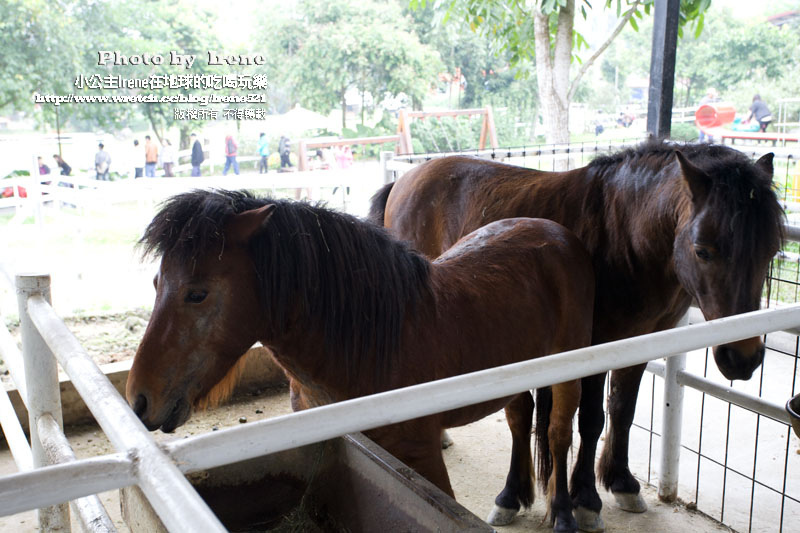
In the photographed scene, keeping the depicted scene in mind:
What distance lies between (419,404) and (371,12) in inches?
832

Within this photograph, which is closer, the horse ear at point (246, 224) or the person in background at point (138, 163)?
the horse ear at point (246, 224)

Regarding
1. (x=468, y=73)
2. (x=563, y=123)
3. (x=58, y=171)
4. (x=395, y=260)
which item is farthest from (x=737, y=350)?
(x=468, y=73)

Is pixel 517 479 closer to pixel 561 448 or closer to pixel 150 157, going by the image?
pixel 561 448

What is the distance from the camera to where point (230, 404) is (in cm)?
427

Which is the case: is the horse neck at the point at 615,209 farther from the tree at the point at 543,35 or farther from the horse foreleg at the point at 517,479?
the tree at the point at 543,35

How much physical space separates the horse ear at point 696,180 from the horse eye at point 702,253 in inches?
7.5

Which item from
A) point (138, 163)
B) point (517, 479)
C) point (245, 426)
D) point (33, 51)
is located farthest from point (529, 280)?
point (33, 51)

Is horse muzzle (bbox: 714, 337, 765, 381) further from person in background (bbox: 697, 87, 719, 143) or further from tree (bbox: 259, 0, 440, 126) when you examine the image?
tree (bbox: 259, 0, 440, 126)

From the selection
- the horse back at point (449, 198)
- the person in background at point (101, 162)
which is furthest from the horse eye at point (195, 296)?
the person in background at point (101, 162)

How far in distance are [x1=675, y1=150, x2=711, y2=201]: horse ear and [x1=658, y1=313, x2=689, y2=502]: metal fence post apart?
1051mm

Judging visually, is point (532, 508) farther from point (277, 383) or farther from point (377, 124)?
point (377, 124)

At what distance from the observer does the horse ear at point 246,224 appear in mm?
1857

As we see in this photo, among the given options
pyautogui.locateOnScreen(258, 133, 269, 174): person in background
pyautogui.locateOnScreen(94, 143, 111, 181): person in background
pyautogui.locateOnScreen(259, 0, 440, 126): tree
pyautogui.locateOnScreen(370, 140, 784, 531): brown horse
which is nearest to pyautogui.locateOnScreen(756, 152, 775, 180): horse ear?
Answer: pyautogui.locateOnScreen(370, 140, 784, 531): brown horse

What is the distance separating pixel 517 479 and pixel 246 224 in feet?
6.25
